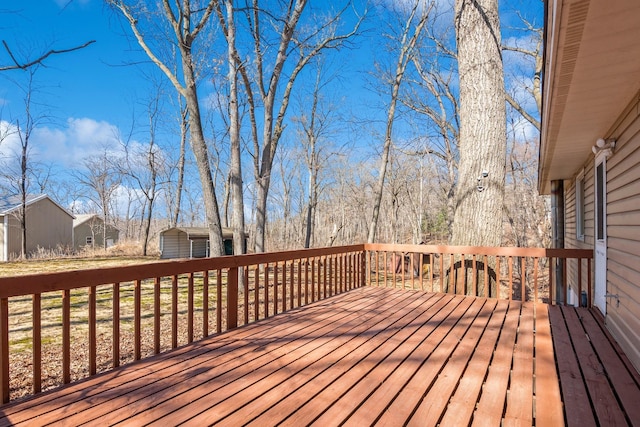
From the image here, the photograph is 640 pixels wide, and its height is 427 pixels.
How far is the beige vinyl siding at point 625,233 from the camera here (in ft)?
8.55

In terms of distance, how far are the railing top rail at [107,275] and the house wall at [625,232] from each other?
3263 millimetres

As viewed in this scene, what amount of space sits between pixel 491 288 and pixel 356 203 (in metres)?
17.0

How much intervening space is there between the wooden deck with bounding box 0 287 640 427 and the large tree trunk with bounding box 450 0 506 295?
5.72 feet

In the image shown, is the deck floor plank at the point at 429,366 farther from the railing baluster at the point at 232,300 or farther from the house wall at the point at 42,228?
the house wall at the point at 42,228

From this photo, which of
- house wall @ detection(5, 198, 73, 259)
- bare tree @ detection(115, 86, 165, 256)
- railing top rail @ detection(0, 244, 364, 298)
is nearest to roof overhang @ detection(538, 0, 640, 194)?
railing top rail @ detection(0, 244, 364, 298)

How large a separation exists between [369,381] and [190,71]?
263 inches

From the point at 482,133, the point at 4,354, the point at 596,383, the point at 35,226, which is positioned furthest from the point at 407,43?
the point at 35,226

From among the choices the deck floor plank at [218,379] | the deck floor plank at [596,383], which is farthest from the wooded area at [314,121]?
the deck floor plank at [218,379]

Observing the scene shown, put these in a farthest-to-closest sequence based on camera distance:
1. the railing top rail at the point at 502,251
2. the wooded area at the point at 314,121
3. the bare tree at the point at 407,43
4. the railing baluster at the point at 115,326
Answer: the bare tree at the point at 407,43
the wooded area at the point at 314,121
the railing top rail at the point at 502,251
the railing baluster at the point at 115,326

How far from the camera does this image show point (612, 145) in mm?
3283

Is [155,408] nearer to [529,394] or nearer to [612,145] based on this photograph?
[529,394]

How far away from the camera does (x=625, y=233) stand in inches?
115

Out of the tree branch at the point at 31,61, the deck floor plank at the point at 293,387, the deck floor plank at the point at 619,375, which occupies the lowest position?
the deck floor plank at the point at 619,375

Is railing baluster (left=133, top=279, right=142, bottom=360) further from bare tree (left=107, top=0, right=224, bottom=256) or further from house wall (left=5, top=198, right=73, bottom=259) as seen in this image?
house wall (left=5, top=198, right=73, bottom=259)
